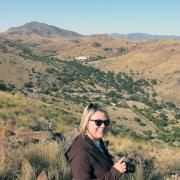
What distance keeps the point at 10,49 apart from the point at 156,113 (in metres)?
46.1

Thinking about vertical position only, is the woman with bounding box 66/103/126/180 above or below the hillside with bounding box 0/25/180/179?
above

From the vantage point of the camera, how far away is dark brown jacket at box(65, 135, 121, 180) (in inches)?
163

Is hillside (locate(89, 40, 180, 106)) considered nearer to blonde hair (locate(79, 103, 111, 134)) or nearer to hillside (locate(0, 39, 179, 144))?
hillside (locate(0, 39, 179, 144))

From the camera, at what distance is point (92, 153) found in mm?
4320

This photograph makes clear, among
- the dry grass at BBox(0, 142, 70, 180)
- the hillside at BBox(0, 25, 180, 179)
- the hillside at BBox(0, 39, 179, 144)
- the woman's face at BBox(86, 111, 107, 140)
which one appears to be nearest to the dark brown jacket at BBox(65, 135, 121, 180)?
the woman's face at BBox(86, 111, 107, 140)

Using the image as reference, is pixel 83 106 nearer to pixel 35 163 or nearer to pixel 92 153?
pixel 35 163

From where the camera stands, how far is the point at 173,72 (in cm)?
10756

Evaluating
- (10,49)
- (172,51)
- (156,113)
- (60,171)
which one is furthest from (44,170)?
(172,51)

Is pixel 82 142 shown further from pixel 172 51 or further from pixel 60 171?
pixel 172 51

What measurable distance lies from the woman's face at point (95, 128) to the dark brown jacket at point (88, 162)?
0.10 meters

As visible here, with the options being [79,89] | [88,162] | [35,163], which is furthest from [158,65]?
[88,162]

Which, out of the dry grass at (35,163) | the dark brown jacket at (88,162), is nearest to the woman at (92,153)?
the dark brown jacket at (88,162)

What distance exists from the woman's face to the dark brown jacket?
0.10 metres

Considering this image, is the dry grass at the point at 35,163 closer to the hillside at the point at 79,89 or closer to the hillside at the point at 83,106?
the hillside at the point at 83,106
